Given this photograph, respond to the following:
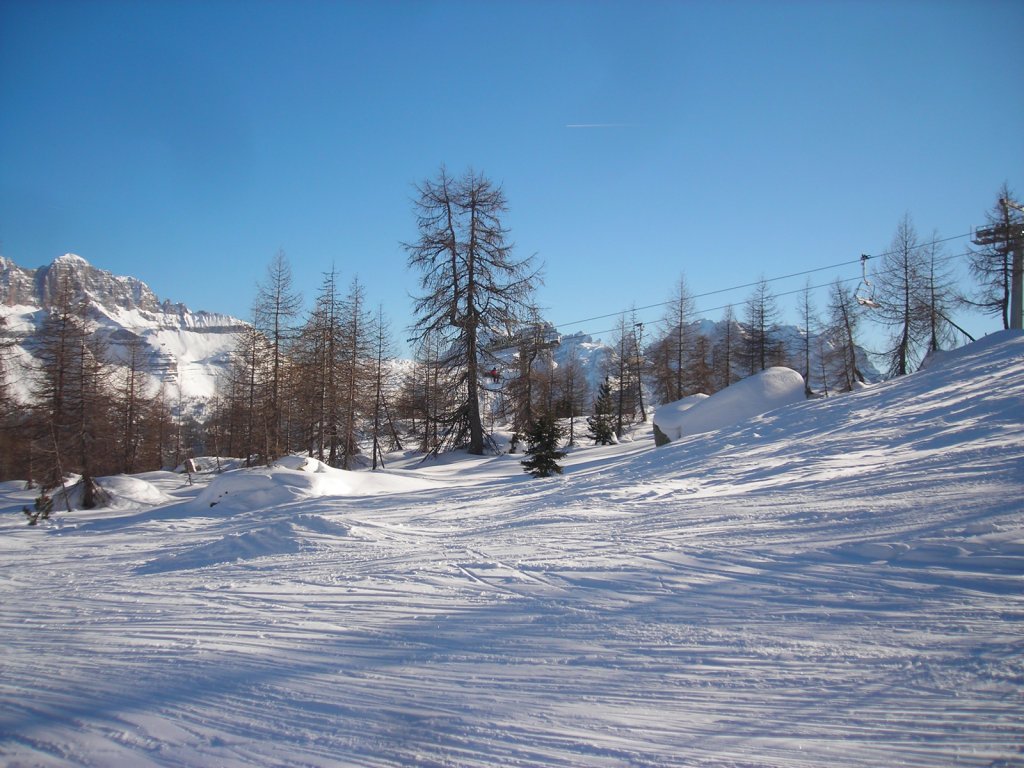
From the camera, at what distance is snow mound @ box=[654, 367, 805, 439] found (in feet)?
59.9

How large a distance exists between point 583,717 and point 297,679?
2.18m

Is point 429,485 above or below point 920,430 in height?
below

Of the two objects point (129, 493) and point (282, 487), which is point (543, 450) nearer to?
point (282, 487)

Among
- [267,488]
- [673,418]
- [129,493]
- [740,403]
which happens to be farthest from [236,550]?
[740,403]

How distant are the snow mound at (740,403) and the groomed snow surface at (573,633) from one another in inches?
344

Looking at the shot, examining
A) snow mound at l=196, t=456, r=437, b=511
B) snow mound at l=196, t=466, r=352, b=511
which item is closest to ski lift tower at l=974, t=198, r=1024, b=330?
snow mound at l=196, t=456, r=437, b=511

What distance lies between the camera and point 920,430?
33.8 ft

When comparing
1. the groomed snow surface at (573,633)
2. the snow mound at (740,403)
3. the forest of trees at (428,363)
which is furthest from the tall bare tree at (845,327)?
the groomed snow surface at (573,633)

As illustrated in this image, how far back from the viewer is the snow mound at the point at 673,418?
18.5 metres

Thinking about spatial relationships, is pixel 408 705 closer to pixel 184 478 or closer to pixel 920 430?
pixel 920 430

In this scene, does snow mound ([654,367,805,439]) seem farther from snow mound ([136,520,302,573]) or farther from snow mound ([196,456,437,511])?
snow mound ([136,520,302,573])

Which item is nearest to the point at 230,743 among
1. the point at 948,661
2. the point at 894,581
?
the point at 948,661

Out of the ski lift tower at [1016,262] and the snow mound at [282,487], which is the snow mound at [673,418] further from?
the ski lift tower at [1016,262]

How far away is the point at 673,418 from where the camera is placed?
19.0m
